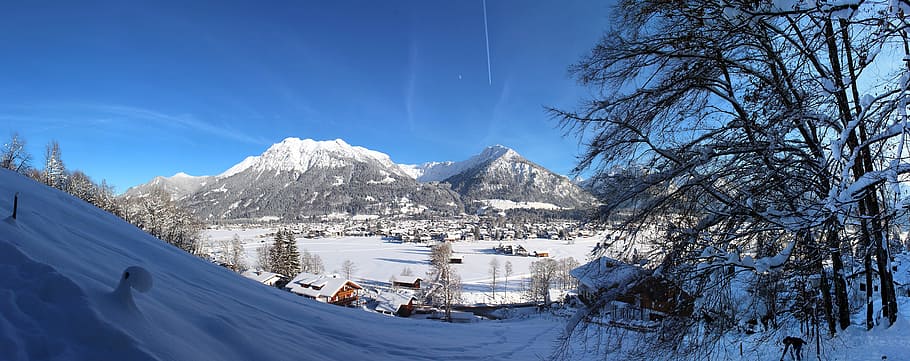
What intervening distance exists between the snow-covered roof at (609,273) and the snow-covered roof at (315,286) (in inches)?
1043

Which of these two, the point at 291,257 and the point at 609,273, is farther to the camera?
the point at 291,257

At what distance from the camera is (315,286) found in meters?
28.2

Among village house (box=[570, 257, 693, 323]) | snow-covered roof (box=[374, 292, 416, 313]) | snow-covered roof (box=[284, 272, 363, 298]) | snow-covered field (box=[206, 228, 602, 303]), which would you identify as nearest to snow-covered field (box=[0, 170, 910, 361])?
village house (box=[570, 257, 693, 323])

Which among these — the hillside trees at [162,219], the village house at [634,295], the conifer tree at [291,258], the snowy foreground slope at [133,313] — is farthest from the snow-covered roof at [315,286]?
the village house at [634,295]

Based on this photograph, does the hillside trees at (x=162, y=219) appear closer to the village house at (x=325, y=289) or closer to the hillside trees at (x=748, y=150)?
the village house at (x=325, y=289)

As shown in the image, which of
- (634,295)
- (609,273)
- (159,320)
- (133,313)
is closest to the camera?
(133,313)

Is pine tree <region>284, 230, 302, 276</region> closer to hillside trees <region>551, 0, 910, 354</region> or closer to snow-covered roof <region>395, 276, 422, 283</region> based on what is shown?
snow-covered roof <region>395, 276, 422, 283</region>

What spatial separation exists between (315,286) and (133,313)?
93.9 feet

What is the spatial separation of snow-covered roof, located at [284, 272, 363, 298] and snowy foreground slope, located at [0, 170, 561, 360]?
22.6m

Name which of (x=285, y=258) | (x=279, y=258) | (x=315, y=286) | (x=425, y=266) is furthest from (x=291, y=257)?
(x=425, y=266)

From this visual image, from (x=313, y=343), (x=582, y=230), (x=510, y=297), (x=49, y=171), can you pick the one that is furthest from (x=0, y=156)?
(x=510, y=297)

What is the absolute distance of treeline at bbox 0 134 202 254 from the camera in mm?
23562

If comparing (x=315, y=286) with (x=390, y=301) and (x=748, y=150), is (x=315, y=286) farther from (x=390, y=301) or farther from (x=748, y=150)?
(x=748, y=150)

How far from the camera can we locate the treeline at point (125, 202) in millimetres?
23562
